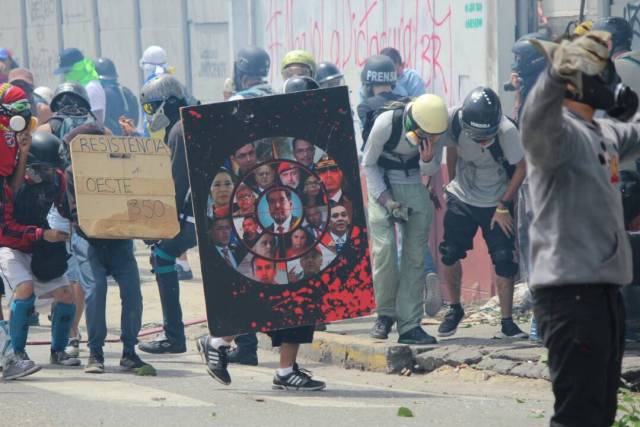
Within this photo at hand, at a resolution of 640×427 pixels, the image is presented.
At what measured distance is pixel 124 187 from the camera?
8633mm

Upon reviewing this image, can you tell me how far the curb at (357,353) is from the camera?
29.8 ft

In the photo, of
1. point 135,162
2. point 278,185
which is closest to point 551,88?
point 278,185

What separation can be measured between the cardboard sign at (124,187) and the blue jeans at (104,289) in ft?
0.63

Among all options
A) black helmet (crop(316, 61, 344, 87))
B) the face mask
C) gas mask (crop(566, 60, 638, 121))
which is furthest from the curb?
gas mask (crop(566, 60, 638, 121))

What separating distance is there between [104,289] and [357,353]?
1.74m

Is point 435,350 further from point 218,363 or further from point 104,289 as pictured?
point 104,289

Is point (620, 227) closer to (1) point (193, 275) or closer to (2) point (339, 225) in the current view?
(2) point (339, 225)

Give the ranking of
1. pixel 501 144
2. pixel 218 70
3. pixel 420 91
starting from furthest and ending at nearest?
pixel 218 70
pixel 420 91
pixel 501 144

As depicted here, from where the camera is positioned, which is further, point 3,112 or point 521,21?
point 521,21

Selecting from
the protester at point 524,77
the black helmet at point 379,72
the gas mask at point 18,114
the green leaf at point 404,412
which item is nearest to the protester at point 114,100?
the black helmet at point 379,72

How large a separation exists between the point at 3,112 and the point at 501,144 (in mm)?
3173

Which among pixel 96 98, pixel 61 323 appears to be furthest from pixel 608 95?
pixel 96 98

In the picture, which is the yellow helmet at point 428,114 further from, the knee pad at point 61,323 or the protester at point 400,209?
the knee pad at point 61,323

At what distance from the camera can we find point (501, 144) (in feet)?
30.7
